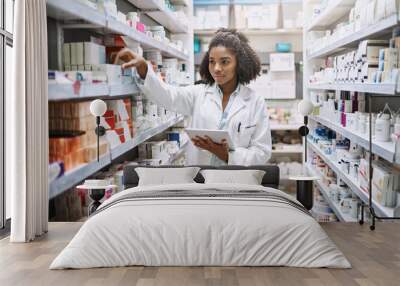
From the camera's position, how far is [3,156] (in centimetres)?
493

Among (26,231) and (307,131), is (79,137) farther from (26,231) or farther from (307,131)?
(307,131)

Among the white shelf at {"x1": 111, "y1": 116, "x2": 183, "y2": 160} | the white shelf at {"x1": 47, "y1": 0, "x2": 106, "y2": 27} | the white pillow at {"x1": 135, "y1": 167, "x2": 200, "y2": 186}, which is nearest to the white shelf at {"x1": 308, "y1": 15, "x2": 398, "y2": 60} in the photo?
the white shelf at {"x1": 111, "y1": 116, "x2": 183, "y2": 160}

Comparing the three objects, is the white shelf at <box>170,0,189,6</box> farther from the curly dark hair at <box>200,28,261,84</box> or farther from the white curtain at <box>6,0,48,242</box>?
the white curtain at <box>6,0,48,242</box>

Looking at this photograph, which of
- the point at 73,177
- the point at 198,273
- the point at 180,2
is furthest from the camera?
the point at 180,2

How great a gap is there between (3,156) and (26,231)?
0.70 meters

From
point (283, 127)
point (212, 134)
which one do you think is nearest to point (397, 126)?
point (212, 134)

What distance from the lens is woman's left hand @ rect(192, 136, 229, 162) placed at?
5258mm

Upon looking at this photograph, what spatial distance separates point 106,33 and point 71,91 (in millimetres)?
669

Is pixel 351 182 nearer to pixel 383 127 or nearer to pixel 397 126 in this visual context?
pixel 383 127

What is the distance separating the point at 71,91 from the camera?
4.73 metres

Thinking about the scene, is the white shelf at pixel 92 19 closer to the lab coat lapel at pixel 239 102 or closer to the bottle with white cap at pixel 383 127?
the lab coat lapel at pixel 239 102

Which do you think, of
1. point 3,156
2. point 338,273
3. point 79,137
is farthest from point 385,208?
point 3,156

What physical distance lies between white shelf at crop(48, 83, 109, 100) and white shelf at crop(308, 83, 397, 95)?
179 cm

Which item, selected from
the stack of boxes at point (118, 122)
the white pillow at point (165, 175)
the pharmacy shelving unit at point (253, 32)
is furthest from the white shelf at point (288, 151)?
the stack of boxes at point (118, 122)
